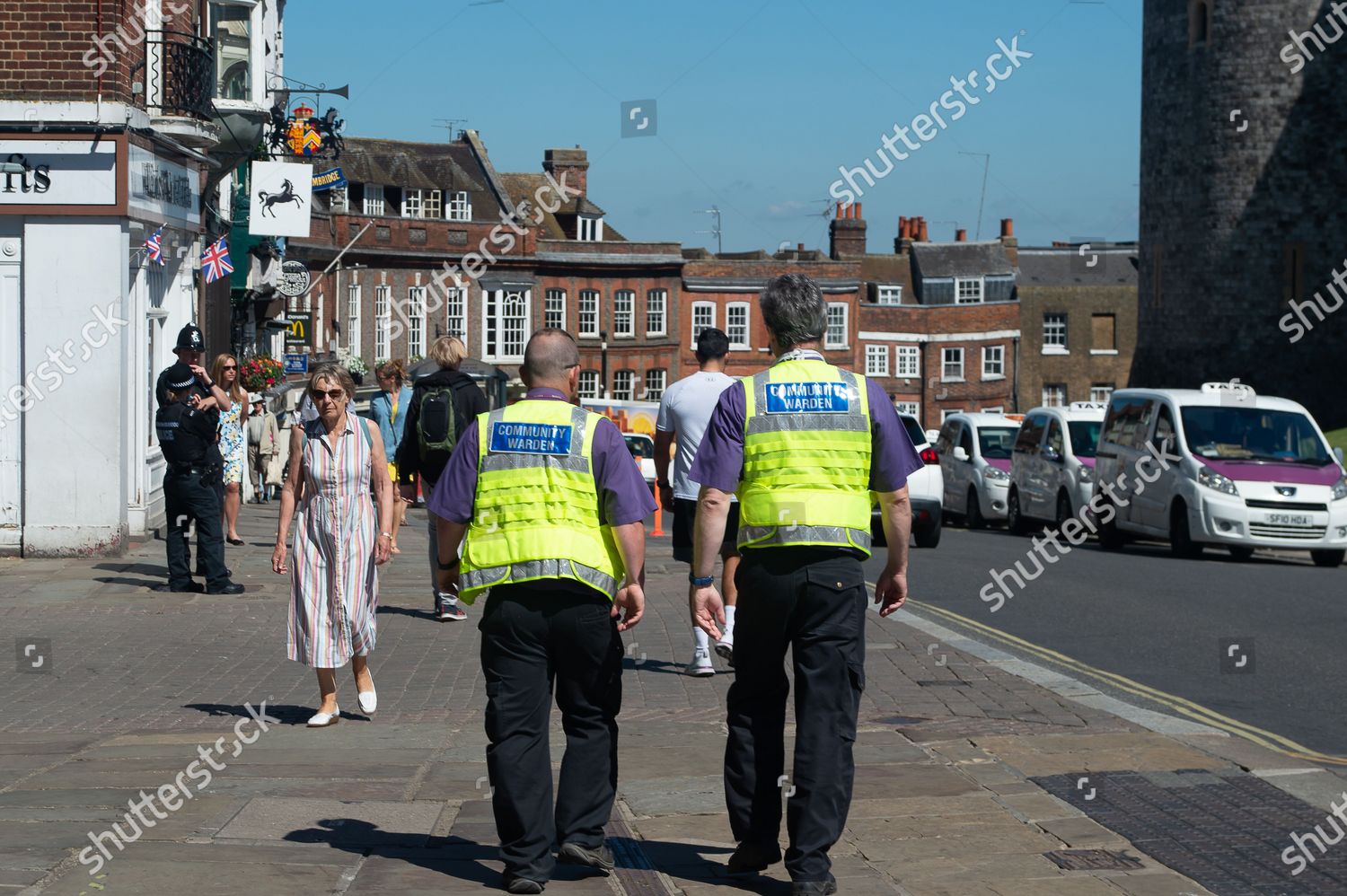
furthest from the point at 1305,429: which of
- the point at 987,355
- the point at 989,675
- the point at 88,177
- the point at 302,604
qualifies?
the point at 987,355

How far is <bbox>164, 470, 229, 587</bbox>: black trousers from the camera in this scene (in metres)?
13.5

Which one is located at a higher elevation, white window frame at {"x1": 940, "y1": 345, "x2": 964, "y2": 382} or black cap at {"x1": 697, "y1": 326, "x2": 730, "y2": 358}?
white window frame at {"x1": 940, "y1": 345, "x2": 964, "y2": 382}

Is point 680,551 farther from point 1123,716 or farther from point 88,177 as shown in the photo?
point 88,177

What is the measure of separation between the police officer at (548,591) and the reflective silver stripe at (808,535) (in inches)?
17.7

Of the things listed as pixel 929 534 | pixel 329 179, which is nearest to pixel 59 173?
pixel 929 534

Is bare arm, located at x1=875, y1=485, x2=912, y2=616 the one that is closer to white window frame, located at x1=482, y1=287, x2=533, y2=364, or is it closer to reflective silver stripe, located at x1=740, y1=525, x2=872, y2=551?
reflective silver stripe, located at x1=740, y1=525, x2=872, y2=551

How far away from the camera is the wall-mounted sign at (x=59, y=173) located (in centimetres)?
1586

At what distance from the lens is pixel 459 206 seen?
234 feet

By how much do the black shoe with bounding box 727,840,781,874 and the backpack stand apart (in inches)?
233

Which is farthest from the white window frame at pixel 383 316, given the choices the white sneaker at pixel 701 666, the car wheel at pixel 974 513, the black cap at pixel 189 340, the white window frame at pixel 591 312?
the white sneaker at pixel 701 666

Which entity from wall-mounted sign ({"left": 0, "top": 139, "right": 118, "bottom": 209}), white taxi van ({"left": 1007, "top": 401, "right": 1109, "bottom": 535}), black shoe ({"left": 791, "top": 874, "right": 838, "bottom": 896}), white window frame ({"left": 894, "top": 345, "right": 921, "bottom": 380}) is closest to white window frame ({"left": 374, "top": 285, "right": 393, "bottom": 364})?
white window frame ({"left": 894, "top": 345, "right": 921, "bottom": 380})

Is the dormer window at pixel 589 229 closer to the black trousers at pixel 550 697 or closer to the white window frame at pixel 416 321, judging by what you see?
the white window frame at pixel 416 321

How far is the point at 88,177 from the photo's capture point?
1606 centimetres

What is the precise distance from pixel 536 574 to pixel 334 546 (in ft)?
10.6
